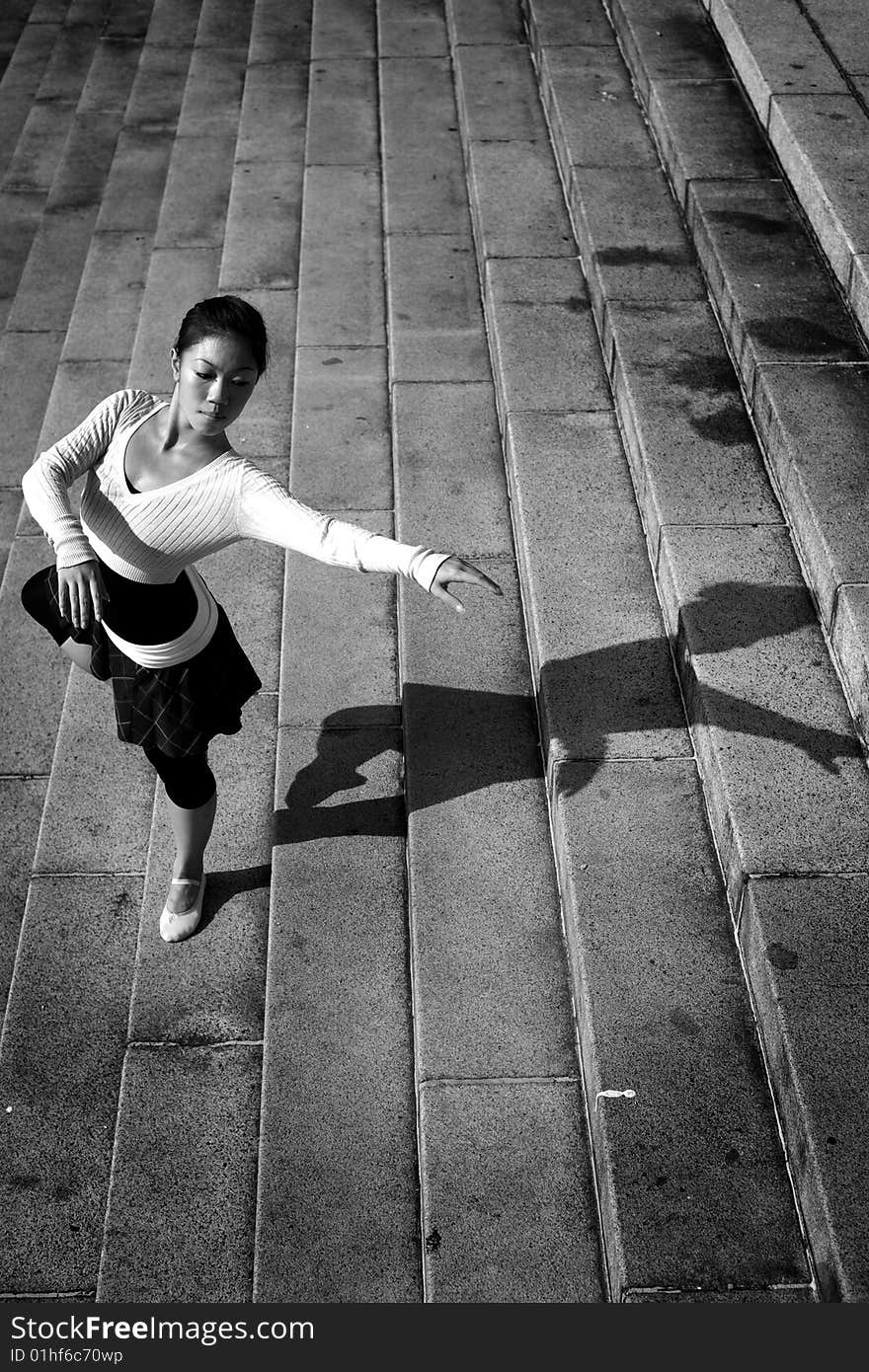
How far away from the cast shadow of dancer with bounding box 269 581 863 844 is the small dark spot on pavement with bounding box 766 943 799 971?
82cm

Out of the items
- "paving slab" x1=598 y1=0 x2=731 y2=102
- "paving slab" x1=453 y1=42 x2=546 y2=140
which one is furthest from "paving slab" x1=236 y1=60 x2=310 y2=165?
"paving slab" x1=598 y1=0 x2=731 y2=102

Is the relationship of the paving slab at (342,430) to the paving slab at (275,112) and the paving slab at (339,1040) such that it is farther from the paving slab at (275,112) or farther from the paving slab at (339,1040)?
the paving slab at (275,112)

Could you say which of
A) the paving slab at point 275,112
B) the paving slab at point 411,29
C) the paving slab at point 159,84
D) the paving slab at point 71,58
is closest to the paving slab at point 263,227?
the paving slab at point 275,112

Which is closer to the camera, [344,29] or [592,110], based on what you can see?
[592,110]

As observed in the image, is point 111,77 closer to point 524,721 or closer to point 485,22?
point 485,22

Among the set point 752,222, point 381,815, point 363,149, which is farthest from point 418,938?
point 363,149

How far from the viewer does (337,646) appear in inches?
185

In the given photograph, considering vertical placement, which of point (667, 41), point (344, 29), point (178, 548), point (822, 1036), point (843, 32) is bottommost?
point (344, 29)

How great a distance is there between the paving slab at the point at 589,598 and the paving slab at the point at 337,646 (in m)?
0.54

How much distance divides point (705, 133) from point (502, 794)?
13.3 feet

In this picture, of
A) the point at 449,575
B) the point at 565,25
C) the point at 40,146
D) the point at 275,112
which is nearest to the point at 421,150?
the point at 275,112

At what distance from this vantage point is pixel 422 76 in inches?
336

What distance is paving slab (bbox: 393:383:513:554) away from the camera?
507 centimetres

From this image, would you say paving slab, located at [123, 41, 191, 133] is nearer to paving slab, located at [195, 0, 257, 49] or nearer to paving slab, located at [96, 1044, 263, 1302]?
paving slab, located at [195, 0, 257, 49]
